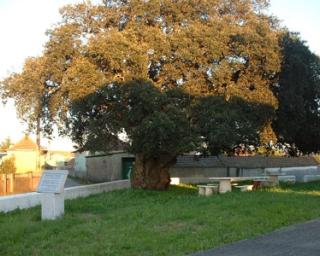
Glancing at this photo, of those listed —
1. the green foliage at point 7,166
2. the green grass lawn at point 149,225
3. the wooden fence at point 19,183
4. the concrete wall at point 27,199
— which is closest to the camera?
the green grass lawn at point 149,225

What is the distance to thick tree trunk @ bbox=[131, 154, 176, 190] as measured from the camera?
998 inches

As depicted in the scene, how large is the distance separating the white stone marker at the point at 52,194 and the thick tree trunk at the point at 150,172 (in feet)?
32.8

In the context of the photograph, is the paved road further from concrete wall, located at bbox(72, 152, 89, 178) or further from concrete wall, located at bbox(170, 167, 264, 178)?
concrete wall, located at bbox(72, 152, 89, 178)

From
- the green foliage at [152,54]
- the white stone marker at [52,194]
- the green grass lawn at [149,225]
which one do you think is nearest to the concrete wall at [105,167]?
the green foliage at [152,54]

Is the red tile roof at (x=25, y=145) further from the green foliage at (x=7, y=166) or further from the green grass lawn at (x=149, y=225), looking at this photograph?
the green grass lawn at (x=149, y=225)

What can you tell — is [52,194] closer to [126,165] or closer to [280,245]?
[280,245]

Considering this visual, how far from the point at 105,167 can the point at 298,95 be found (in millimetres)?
20322

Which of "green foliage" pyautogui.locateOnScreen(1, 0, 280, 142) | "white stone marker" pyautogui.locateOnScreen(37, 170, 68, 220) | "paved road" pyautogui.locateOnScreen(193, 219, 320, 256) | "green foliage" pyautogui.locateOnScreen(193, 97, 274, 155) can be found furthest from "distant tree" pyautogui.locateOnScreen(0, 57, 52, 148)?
"paved road" pyautogui.locateOnScreen(193, 219, 320, 256)

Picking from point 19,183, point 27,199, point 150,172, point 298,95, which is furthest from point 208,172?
point 27,199

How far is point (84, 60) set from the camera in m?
22.4

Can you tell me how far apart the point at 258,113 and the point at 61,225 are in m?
12.6

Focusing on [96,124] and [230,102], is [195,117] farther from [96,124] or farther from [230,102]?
[96,124]

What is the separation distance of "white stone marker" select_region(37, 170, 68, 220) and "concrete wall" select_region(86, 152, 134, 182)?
2285 centimetres

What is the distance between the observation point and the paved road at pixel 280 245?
30.9 feet
